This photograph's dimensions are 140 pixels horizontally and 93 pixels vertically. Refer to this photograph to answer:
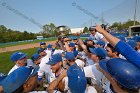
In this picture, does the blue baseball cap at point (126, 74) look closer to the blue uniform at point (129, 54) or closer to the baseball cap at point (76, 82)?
the blue uniform at point (129, 54)

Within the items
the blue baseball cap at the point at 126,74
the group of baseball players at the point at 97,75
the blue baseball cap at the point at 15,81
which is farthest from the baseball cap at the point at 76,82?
the blue baseball cap at the point at 126,74

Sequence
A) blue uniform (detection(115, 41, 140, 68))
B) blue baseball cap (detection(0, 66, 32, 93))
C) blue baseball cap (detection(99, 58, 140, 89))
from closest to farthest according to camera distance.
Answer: blue baseball cap (detection(99, 58, 140, 89)), blue uniform (detection(115, 41, 140, 68)), blue baseball cap (detection(0, 66, 32, 93))

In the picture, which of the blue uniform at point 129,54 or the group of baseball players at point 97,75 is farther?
the blue uniform at point 129,54

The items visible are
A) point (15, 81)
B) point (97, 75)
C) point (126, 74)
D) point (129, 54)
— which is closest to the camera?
point (126, 74)

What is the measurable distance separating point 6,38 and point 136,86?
232 ft

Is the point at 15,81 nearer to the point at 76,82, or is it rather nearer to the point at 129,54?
the point at 76,82

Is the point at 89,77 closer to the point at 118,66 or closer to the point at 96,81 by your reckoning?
the point at 96,81

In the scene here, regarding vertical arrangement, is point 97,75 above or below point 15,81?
below

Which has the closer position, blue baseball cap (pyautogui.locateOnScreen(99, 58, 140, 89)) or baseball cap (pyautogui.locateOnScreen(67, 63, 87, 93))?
blue baseball cap (pyautogui.locateOnScreen(99, 58, 140, 89))

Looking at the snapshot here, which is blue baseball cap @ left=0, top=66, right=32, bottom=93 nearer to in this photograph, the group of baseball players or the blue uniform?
the group of baseball players

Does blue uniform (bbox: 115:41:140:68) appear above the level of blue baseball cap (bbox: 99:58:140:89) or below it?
above

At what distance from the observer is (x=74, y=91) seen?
10.8 ft

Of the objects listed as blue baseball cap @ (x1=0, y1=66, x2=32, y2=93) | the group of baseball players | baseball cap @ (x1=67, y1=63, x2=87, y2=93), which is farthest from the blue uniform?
blue baseball cap @ (x1=0, y1=66, x2=32, y2=93)

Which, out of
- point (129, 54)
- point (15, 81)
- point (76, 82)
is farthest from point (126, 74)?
point (15, 81)
